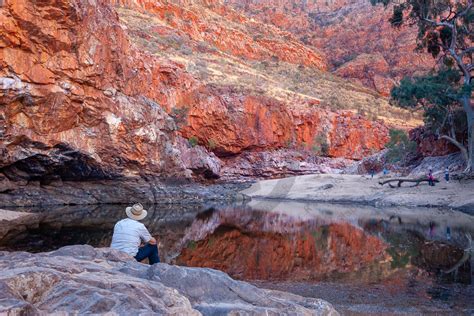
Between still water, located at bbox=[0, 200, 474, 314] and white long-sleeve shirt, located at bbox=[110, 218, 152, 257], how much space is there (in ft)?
8.70

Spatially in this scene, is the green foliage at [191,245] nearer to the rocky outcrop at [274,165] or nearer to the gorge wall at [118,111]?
the gorge wall at [118,111]

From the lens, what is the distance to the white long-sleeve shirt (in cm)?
716

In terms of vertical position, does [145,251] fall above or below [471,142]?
below

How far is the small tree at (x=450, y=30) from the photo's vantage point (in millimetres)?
27500

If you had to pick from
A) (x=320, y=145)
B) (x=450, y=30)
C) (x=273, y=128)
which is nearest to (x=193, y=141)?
(x=273, y=128)

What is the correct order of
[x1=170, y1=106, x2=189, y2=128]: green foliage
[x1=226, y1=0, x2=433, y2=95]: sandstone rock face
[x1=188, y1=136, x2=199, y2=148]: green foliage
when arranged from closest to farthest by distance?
1. [x1=188, y1=136, x2=199, y2=148]: green foliage
2. [x1=170, y1=106, x2=189, y2=128]: green foliage
3. [x1=226, y1=0, x2=433, y2=95]: sandstone rock face

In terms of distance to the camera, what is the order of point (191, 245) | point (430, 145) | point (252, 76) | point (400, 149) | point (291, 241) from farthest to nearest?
point (252, 76)
point (400, 149)
point (430, 145)
point (291, 241)
point (191, 245)

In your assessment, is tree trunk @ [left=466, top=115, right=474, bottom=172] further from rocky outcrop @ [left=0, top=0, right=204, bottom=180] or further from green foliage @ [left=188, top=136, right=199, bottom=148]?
green foliage @ [left=188, top=136, right=199, bottom=148]

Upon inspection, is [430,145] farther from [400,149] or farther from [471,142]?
[471,142]

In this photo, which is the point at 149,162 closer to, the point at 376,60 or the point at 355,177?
the point at 355,177

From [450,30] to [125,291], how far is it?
30.8 m

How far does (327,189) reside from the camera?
36.4 metres

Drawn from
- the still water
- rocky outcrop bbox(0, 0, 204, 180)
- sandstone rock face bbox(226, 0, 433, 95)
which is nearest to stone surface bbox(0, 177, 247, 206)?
rocky outcrop bbox(0, 0, 204, 180)

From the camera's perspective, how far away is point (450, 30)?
29156mm
